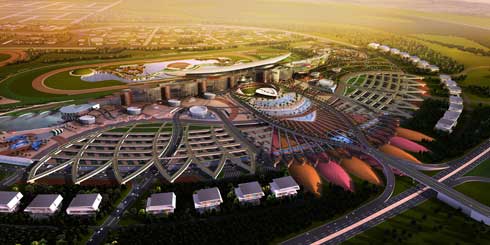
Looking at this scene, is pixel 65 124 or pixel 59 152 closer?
pixel 59 152

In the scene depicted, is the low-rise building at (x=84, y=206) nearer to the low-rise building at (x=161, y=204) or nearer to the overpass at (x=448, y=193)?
the low-rise building at (x=161, y=204)

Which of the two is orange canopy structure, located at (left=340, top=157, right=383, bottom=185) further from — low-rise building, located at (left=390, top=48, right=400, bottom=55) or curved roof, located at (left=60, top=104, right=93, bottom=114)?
low-rise building, located at (left=390, top=48, right=400, bottom=55)

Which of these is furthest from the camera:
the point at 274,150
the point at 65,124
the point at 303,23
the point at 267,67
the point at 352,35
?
the point at 303,23

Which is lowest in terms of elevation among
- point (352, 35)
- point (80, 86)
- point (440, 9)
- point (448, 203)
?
point (448, 203)

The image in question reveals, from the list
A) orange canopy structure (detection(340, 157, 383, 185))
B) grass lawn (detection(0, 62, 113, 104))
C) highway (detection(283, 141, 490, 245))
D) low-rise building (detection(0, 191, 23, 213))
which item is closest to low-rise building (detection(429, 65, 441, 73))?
highway (detection(283, 141, 490, 245))

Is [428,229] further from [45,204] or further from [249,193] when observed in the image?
[45,204]

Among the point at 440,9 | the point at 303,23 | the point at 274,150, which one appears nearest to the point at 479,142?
the point at 274,150

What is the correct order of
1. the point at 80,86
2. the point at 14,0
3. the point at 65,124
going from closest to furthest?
the point at 65,124 < the point at 80,86 < the point at 14,0

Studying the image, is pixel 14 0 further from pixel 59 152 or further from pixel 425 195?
pixel 425 195
